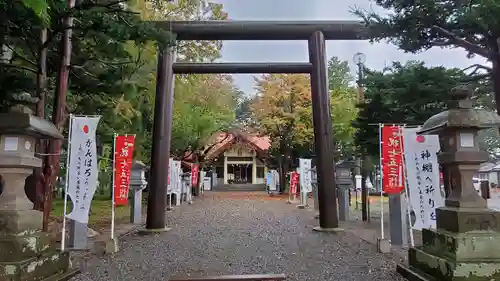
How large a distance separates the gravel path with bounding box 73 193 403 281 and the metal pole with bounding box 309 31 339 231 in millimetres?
654

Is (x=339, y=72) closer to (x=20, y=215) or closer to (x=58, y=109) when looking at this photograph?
(x=58, y=109)

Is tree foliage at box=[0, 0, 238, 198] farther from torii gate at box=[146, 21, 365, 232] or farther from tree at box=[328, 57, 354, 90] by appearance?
tree at box=[328, 57, 354, 90]

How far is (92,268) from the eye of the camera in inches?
239

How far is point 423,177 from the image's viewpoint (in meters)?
6.34

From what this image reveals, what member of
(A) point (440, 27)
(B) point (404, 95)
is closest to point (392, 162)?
(B) point (404, 95)

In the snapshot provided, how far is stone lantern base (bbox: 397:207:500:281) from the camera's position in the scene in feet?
13.9

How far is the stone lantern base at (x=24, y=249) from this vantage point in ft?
14.1

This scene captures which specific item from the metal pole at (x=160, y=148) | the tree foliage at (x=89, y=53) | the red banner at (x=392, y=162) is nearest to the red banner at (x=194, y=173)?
the tree foliage at (x=89, y=53)

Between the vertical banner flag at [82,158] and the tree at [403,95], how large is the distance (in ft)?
19.0

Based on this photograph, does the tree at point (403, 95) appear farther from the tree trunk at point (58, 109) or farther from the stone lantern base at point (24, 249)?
the stone lantern base at point (24, 249)

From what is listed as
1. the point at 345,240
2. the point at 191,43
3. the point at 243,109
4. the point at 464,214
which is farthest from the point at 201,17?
the point at 243,109

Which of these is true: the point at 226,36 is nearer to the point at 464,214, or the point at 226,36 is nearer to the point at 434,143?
the point at 434,143

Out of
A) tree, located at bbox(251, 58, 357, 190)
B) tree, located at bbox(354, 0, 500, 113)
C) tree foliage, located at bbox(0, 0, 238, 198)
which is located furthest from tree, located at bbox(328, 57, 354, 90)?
tree, located at bbox(354, 0, 500, 113)

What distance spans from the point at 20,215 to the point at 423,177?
552 centimetres
